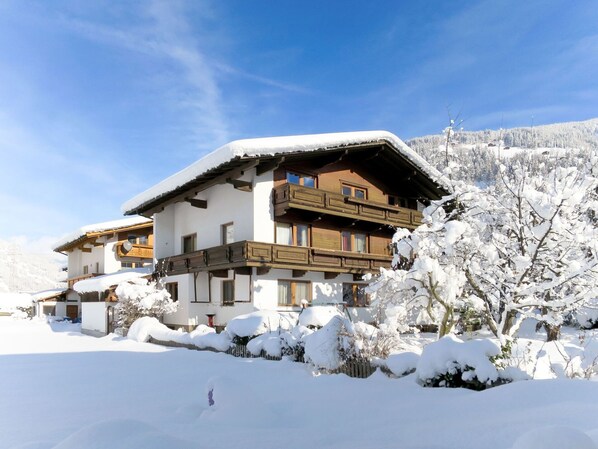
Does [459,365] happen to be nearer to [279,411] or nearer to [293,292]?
[279,411]

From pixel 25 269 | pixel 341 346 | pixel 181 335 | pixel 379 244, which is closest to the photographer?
pixel 341 346

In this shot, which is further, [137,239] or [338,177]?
[137,239]

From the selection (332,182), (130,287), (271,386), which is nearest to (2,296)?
(130,287)

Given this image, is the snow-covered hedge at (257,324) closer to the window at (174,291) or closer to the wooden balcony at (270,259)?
the wooden balcony at (270,259)

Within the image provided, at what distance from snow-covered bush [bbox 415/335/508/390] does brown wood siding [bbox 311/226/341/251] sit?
511 inches

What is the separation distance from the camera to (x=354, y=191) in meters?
22.3

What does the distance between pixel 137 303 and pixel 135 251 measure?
428 inches

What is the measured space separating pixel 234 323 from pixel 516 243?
8.39 metres

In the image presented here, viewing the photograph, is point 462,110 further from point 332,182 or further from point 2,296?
point 2,296

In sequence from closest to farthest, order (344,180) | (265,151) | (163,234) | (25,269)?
(265,151) → (344,180) → (163,234) → (25,269)

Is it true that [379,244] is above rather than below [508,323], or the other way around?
above

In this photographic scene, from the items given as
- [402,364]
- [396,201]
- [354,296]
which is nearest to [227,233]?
[354,296]

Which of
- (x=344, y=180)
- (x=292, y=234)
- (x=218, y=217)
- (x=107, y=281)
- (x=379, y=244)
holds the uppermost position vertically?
(x=344, y=180)

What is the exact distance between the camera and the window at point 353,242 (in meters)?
21.6
